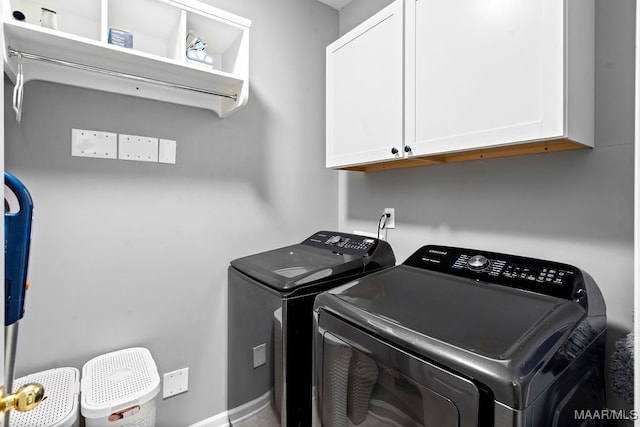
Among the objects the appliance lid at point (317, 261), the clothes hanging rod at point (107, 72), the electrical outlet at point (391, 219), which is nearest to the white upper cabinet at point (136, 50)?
the clothes hanging rod at point (107, 72)

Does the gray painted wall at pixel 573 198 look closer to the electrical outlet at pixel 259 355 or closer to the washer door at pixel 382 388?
the washer door at pixel 382 388

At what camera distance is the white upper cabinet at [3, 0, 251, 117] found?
4.09ft

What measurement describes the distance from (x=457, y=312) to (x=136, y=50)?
170 centimetres

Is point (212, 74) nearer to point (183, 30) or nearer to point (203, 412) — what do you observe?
point (183, 30)

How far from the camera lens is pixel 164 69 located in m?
1.49

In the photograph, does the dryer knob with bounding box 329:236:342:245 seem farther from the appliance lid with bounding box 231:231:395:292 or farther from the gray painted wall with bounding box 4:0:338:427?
the gray painted wall with bounding box 4:0:338:427

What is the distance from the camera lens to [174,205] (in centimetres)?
172

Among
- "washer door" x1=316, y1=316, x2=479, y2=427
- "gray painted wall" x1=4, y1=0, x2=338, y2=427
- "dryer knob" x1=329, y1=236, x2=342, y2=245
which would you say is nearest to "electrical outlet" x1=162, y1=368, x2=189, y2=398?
"gray painted wall" x1=4, y1=0, x2=338, y2=427

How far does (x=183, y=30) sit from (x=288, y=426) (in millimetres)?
1749

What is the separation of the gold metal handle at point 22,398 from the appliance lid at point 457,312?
2.55ft

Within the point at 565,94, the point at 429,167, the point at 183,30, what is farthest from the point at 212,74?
the point at 565,94

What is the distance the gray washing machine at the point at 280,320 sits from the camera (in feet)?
4.47

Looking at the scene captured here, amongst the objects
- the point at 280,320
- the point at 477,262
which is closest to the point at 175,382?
the point at 280,320
